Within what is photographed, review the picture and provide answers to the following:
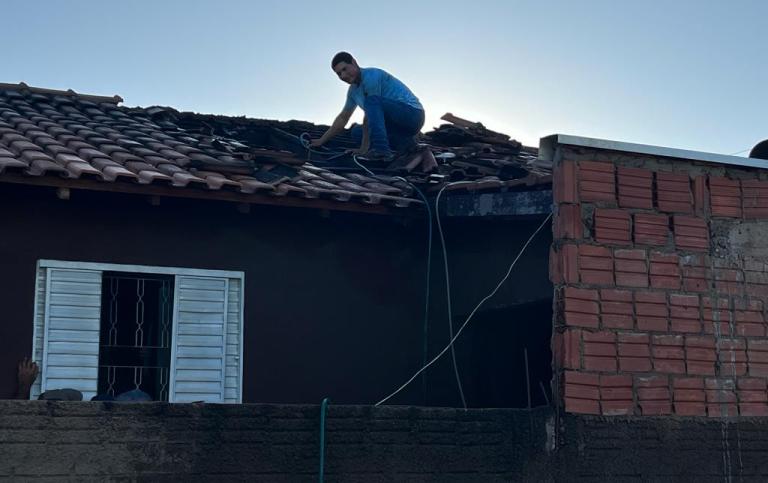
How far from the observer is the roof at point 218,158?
8.84m

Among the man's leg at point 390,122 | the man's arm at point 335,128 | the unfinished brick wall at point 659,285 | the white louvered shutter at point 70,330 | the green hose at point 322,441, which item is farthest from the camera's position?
the man's leg at point 390,122

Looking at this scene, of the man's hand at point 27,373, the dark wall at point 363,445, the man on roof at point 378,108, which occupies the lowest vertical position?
the dark wall at point 363,445

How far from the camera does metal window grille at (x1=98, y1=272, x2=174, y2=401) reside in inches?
370

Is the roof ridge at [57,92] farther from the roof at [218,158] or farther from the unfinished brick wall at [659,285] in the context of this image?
the unfinished brick wall at [659,285]

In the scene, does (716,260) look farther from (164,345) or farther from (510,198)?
(164,345)

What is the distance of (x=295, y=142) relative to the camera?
38.0 ft

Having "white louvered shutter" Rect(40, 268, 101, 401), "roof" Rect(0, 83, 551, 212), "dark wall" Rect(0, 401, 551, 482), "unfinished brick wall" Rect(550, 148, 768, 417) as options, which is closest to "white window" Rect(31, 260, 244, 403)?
"white louvered shutter" Rect(40, 268, 101, 401)

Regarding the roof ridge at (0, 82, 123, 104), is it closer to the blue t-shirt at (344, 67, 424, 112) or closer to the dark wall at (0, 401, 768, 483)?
the blue t-shirt at (344, 67, 424, 112)

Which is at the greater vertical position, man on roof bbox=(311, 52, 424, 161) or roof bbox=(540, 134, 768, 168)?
man on roof bbox=(311, 52, 424, 161)

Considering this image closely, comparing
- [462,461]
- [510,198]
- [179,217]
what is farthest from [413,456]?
[179,217]

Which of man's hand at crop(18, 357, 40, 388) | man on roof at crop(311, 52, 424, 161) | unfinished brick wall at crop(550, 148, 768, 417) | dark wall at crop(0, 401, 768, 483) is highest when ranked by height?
man on roof at crop(311, 52, 424, 161)

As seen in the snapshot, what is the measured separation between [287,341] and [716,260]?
4023 mm

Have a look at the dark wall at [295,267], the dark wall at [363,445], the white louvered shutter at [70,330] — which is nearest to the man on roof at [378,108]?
the dark wall at [295,267]

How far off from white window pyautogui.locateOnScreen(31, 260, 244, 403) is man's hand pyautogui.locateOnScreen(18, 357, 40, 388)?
1.24 feet
